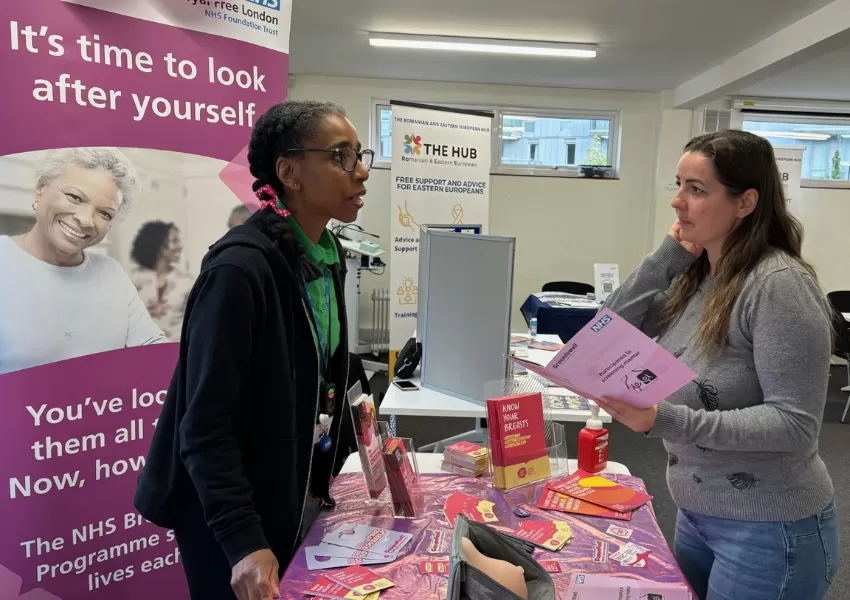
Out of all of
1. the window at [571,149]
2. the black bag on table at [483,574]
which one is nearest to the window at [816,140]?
the window at [571,149]

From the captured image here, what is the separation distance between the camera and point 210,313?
1.06 metres

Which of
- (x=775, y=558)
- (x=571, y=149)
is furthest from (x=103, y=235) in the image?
(x=571, y=149)

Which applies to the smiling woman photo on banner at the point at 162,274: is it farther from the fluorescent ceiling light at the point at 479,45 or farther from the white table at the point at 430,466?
the fluorescent ceiling light at the point at 479,45

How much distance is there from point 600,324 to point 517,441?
0.45 meters

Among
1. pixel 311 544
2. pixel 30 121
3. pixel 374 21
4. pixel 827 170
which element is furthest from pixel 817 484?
pixel 827 170

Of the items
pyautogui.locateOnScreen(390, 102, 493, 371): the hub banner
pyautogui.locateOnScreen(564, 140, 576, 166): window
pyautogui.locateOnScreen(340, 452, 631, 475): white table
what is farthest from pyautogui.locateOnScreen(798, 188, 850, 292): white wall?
pyautogui.locateOnScreen(340, 452, 631, 475): white table

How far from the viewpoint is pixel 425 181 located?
4.26 metres

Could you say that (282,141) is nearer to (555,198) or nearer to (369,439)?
(369,439)

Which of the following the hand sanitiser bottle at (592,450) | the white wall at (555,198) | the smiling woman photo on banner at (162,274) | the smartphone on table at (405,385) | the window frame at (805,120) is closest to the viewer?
the hand sanitiser bottle at (592,450)

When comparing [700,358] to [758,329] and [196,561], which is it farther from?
[196,561]

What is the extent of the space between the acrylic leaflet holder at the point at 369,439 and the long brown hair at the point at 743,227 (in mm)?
702

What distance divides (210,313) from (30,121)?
1.00 metres

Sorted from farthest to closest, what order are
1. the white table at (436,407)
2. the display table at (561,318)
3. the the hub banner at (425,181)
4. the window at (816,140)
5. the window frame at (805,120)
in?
1. the window at (816,140)
2. the window frame at (805,120)
3. the display table at (561,318)
4. the the hub banner at (425,181)
5. the white table at (436,407)

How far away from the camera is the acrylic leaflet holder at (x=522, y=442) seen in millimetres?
1414
